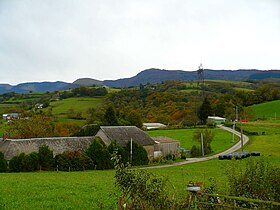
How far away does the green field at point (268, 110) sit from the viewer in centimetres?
10306

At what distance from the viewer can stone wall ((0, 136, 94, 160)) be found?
46.5 m

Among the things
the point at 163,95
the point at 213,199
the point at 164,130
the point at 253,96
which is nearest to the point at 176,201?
the point at 213,199

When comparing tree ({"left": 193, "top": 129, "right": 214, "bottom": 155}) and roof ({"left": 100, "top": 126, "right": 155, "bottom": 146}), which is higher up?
roof ({"left": 100, "top": 126, "right": 155, "bottom": 146})

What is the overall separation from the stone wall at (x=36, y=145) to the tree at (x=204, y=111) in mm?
48499

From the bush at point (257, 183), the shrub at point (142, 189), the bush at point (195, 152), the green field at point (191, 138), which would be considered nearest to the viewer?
the shrub at point (142, 189)

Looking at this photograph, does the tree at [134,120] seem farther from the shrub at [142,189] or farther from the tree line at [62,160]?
the shrub at [142,189]

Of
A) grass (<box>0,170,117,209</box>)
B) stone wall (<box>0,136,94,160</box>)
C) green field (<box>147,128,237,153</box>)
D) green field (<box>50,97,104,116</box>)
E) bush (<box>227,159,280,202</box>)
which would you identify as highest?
bush (<box>227,159,280,202</box>)

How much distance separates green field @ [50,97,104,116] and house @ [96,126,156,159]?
53.6 m

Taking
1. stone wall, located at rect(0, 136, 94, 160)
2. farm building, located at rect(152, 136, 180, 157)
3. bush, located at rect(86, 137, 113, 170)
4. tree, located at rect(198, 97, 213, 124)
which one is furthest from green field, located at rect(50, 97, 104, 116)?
bush, located at rect(86, 137, 113, 170)

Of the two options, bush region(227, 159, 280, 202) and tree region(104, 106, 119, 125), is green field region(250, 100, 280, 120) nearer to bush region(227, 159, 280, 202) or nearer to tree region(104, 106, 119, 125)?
tree region(104, 106, 119, 125)

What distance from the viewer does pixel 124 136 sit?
185ft

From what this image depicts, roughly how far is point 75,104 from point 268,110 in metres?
59.1

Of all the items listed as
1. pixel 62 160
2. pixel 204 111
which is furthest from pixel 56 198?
pixel 204 111

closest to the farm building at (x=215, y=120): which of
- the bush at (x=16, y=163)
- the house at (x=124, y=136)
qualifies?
the house at (x=124, y=136)
